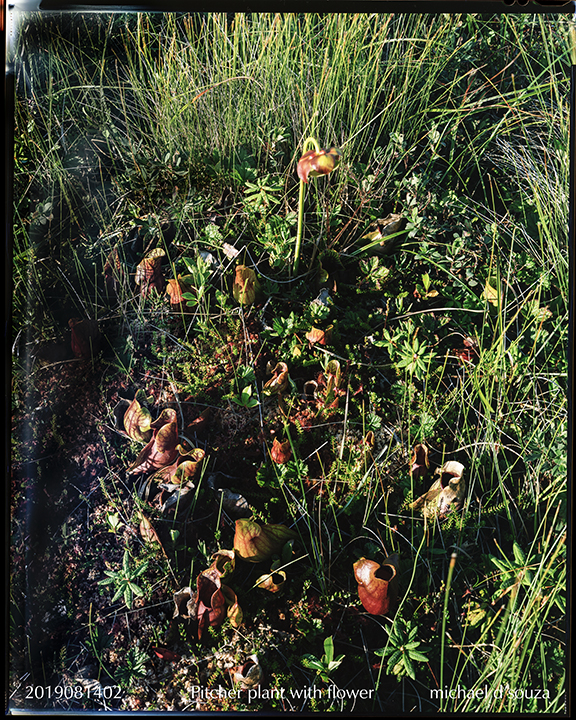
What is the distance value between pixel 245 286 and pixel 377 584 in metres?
0.89

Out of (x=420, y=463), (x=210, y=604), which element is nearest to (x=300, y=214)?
(x=420, y=463)

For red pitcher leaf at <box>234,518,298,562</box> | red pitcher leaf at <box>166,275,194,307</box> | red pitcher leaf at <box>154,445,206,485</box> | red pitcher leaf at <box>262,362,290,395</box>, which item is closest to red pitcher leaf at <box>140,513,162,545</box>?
red pitcher leaf at <box>154,445,206,485</box>

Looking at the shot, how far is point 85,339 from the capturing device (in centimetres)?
137

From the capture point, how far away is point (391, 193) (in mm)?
1413

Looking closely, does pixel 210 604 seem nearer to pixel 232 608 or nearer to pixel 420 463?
pixel 232 608

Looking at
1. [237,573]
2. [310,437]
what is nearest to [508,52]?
[310,437]

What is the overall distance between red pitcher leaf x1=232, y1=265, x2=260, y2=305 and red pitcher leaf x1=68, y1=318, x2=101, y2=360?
41 cm

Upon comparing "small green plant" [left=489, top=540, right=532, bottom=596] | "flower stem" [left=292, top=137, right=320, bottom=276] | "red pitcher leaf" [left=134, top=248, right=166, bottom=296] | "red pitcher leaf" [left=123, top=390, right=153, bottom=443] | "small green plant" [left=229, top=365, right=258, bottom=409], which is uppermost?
"flower stem" [left=292, top=137, right=320, bottom=276]

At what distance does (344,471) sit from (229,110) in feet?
Result: 3.59

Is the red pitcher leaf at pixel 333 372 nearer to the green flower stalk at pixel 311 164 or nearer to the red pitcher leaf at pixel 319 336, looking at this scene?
the red pitcher leaf at pixel 319 336

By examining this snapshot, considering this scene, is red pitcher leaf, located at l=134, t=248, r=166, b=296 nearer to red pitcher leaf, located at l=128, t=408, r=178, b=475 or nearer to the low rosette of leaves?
red pitcher leaf, located at l=128, t=408, r=178, b=475

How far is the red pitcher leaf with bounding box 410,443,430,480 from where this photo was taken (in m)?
1.35

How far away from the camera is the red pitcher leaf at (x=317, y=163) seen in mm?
1322

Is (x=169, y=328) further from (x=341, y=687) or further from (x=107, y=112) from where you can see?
(x=341, y=687)
